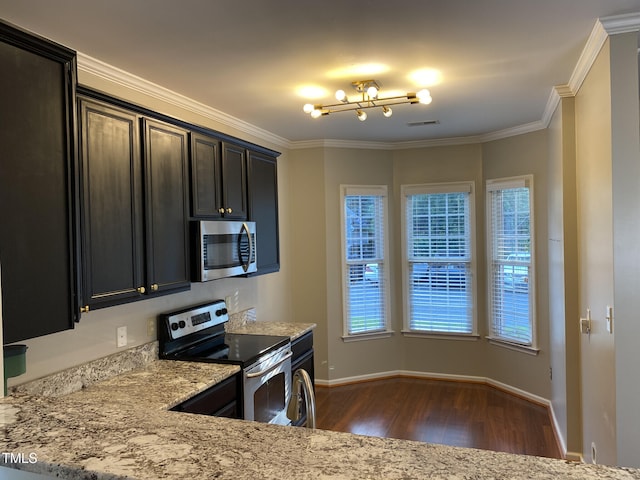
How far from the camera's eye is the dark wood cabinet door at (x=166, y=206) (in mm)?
2541

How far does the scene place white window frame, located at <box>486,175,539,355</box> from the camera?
14.6 feet

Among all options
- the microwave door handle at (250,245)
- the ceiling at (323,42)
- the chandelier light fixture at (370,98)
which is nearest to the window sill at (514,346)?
the ceiling at (323,42)

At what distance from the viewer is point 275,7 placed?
1983 mm

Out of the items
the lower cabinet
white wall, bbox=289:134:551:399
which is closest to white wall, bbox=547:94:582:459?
white wall, bbox=289:134:551:399

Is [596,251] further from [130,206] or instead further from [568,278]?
[130,206]

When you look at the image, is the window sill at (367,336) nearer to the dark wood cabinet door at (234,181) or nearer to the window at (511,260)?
the window at (511,260)

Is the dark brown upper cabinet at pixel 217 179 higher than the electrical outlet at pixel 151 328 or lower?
higher

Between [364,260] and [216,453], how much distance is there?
167 inches

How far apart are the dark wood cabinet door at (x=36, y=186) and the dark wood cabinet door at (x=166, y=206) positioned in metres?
0.89

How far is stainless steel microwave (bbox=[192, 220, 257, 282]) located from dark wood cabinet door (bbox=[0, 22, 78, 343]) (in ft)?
4.03

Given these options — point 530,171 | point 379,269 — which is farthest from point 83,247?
point 530,171

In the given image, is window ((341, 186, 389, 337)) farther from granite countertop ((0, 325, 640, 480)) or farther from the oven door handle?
granite countertop ((0, 325, 640, 480))

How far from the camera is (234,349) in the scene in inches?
122

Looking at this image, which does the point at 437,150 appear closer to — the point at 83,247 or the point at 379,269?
the point at 379,269
